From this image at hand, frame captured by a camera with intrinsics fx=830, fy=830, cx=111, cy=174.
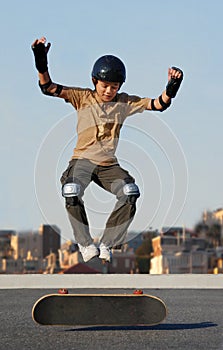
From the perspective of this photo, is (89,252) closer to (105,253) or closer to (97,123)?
(105,253)

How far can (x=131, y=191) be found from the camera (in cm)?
910

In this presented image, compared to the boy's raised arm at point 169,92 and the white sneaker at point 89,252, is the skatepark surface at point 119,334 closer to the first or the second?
the white sneaker at point 89,252

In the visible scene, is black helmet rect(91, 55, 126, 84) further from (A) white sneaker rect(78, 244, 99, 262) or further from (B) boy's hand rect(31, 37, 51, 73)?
(A) white sneaker rect(78, 244, 99, 262)

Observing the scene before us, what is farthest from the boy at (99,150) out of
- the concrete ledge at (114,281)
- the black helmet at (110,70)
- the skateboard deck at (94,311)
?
the concrete ledge at (114,281)

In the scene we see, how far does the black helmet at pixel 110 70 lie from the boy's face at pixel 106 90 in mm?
77

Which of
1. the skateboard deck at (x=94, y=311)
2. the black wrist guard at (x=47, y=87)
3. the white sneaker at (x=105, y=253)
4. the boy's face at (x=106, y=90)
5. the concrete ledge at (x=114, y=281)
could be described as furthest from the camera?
the concrete ledge at (x=114, y=281)

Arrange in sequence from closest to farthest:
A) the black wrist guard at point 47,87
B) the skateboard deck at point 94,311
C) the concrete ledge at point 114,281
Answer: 1. the skateboard deck at point 94,311
2. the black wrist guard at point 47,87
3. the concrete ledge at point 114,281

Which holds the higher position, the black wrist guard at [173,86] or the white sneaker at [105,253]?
the black wrist guard at [173,86]

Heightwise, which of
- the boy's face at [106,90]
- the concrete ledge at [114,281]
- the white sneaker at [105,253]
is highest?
the boy's face at [106,90]

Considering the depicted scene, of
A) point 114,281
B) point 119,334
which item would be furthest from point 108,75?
point 114,281

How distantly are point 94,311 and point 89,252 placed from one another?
67cm

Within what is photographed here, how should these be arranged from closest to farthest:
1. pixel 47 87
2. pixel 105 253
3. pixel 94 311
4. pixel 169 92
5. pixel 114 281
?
pixel 94 311 < pixel 105 253 < pixel 47 87 < pixel 169 92 < pixel 114 281

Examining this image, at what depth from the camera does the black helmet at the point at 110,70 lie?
905cm

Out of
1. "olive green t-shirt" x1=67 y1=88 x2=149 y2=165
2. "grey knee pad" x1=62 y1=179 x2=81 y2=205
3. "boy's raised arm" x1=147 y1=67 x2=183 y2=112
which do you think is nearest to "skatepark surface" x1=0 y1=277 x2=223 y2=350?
"grey knee pad" x1=62 y1=179 x2=81 y2=205
